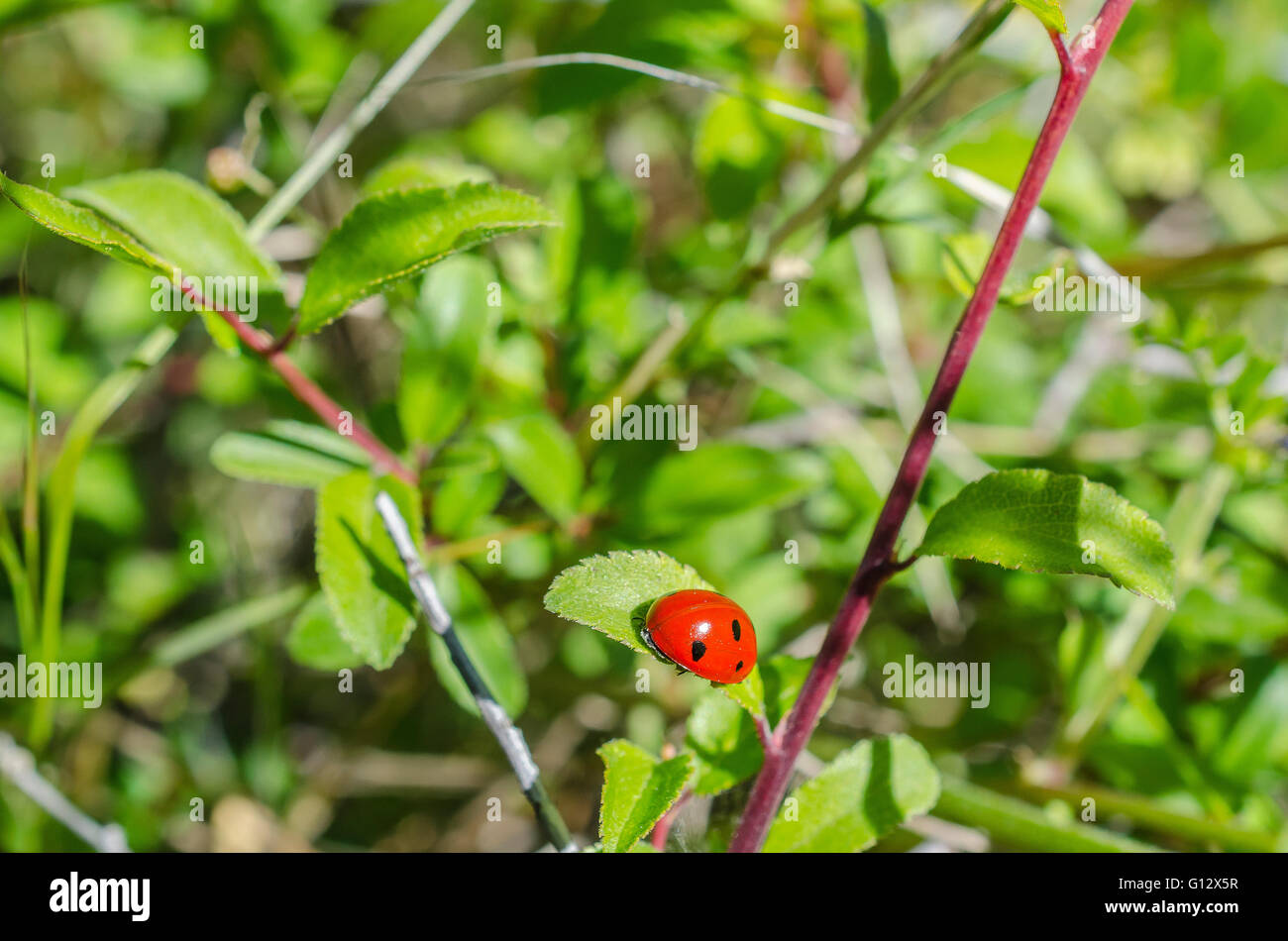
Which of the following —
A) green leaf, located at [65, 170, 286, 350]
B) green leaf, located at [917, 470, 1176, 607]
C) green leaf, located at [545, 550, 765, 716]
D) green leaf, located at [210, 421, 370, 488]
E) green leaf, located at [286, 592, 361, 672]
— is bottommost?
green leaf, located at [286, 592, 361, 672]

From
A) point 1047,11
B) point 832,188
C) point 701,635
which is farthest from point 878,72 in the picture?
point 701,635

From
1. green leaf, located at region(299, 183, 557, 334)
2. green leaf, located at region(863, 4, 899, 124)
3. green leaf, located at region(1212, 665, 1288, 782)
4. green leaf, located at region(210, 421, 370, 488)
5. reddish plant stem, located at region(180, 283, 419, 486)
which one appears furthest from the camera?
green leaf, located at region(1212, 665, 1288, 782)

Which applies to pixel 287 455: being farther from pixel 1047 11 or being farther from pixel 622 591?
pixel 1047 11

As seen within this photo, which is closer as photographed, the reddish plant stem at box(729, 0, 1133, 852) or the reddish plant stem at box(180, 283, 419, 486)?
the reddish plant stem at box(729, 0, 1133, 852)

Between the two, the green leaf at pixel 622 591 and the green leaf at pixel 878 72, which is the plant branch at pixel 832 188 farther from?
the green leaf at pixel 622 591

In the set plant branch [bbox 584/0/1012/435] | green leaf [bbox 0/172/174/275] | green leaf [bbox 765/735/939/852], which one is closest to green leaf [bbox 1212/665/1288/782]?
green leaf [bbox 765/735/939/852]

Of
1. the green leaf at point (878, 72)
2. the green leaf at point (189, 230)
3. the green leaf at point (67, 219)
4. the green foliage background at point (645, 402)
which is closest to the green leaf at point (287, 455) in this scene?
the green foliage background at point (645, 402)

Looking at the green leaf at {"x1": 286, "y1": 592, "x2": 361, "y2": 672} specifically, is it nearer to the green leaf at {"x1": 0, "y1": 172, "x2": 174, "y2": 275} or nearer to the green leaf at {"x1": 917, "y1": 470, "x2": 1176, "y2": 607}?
the green leaf at {"x1": 0, "y1": 172, "x2": 174, "y2": 275}
